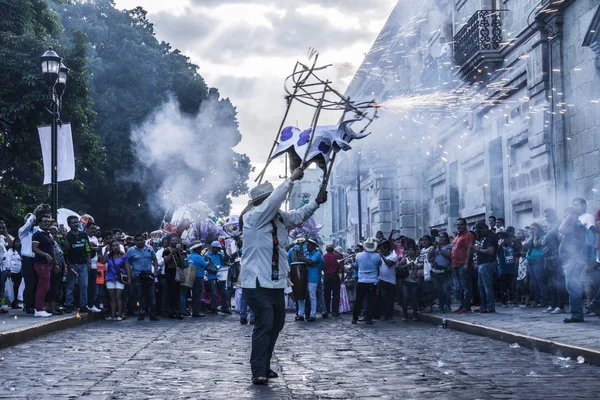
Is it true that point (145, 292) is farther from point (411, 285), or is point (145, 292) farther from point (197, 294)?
→ point (411, 285)

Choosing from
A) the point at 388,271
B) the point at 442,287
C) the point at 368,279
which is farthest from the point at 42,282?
the point at 442,287

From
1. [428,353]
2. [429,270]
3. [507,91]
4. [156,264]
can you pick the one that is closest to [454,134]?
[507,91]

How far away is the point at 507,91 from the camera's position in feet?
66.1

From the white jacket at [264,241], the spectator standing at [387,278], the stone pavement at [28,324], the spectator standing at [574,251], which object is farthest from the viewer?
the spectator standing at [387,278]

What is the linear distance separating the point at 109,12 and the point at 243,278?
3865cm

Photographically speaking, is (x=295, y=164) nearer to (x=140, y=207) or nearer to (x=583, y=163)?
(x=583, y=163)

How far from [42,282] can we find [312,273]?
577 cm

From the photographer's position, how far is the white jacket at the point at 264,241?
26.0ft

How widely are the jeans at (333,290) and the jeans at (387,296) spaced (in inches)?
74.1

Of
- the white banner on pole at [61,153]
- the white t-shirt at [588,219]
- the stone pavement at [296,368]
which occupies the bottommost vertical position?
the stone pavement at [296,368]

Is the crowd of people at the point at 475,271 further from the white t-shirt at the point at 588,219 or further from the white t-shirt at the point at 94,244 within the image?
the white t-shirt at the point at 94,244

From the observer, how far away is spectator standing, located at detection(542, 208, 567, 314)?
14484 millimetres

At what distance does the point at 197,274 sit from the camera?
1950cm

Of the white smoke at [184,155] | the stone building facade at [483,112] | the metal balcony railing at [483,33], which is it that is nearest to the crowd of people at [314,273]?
the stone building facade at [483,112]
